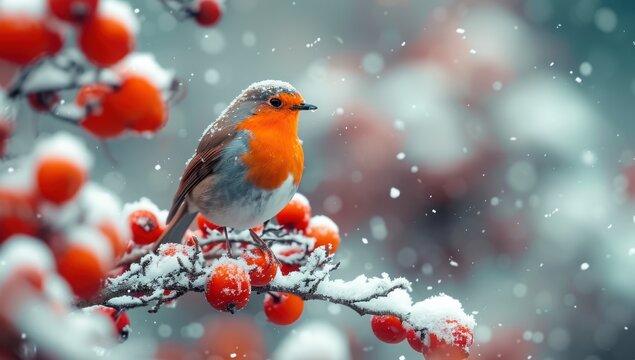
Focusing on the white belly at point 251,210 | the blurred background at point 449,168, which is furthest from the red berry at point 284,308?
the blurred background at point 449,168

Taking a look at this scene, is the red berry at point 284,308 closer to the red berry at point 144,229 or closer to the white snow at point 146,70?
the red berry at point 144,229

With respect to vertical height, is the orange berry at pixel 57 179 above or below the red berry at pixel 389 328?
below

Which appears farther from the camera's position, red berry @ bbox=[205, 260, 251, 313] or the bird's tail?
the bird's tail

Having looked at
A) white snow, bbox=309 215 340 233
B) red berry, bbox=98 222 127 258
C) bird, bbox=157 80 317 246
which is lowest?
red berry, bbox=98 222 127 258

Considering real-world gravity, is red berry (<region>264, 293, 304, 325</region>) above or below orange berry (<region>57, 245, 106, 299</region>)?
above

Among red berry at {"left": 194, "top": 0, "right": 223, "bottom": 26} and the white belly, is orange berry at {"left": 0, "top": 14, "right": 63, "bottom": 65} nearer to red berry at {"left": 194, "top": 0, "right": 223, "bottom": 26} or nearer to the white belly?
red berry at {"left": 194, "top": 0, "right": 223, "bottom": 26}

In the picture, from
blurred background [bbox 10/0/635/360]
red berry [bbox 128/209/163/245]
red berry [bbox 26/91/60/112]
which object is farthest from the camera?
blurred background [bbox 10/0/635/360]

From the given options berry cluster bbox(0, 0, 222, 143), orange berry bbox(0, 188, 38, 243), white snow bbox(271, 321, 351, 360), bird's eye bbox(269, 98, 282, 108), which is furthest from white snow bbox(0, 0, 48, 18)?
bird's eye bbox(269, 98, 282, 108)
